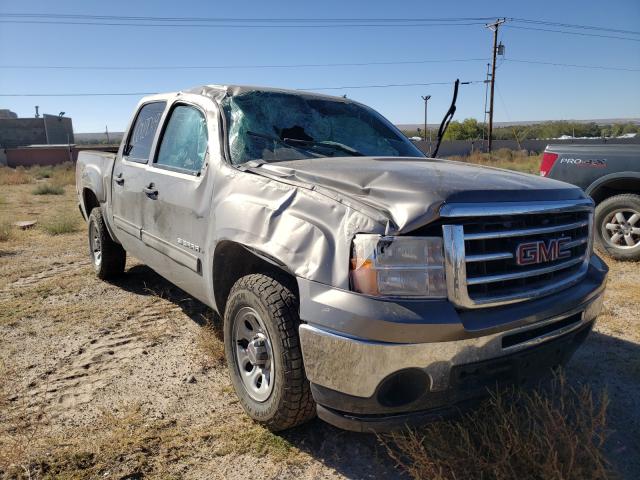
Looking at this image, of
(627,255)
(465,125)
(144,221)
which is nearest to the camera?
(144,221)

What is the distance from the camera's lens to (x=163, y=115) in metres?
3.95

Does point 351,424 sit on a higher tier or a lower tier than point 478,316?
lower

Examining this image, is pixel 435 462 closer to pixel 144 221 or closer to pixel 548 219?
pixel 548 219

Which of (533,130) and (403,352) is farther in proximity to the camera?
(533,130)

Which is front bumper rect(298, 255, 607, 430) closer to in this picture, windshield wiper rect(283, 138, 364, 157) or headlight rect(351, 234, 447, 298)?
headlight rect(351, 234, 447, 298)

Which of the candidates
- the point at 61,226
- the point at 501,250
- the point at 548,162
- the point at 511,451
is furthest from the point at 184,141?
the point at 61,226

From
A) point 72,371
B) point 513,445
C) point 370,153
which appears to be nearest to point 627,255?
point 370,153

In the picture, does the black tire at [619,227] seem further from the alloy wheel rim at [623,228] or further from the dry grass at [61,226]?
the dry grass at [61,226]

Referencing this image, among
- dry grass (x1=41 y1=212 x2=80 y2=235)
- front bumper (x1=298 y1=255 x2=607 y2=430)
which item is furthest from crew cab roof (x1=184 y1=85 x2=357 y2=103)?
dry grass (x1=41 y1=212 x2=80 y2=235)

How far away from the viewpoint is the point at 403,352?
1.93 meters

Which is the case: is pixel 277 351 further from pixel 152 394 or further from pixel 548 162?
pixel 548 162

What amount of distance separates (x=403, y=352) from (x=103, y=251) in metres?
4.21

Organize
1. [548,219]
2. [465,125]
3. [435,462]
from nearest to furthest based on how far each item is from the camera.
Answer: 1. [435,462]
2. [548,219]
3. [465,125]

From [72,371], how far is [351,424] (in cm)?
225
